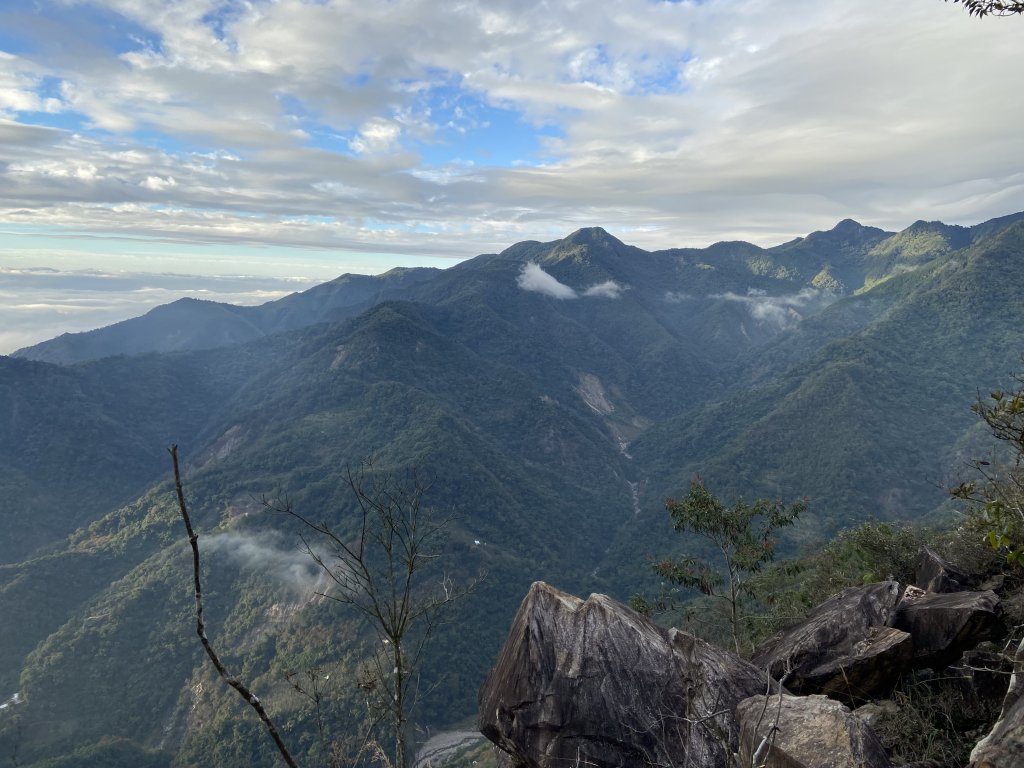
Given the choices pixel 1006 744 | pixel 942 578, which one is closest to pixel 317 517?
pixel 942 578

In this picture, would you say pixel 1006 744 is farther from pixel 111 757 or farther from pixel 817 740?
pixel 111 757

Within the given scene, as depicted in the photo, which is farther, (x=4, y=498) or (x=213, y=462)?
(x=213, y=462)

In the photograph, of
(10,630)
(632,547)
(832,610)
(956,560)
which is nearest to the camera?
(832,610)

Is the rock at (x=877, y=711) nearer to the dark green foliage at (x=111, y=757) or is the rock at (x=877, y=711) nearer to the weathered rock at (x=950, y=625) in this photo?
the weathered rock at (x=950, y=625)

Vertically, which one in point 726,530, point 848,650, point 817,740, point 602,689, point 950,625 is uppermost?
point 817,740

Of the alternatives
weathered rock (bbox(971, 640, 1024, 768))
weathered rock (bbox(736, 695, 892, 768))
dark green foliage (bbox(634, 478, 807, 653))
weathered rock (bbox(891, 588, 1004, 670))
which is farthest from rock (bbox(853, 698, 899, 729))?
dark green foliage (bbox(634, 478, 807, 653))

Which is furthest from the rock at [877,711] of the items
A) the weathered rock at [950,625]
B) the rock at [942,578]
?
the rock at [942,578]

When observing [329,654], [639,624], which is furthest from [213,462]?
[639,624]

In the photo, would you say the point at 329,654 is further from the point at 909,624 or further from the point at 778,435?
the point at 778,435
